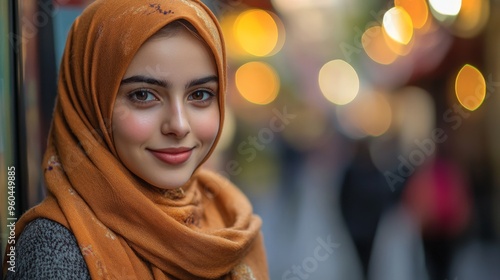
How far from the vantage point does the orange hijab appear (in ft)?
3.43

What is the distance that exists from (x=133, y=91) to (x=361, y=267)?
4.76ft

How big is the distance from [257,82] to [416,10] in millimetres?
612

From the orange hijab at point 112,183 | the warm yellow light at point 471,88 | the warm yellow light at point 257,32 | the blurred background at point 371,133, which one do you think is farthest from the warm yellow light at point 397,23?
the orange hijab at point 112,183

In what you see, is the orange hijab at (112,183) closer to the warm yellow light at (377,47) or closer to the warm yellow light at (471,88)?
the warm yellow light at (377,47)

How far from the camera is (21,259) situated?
3.39 ft

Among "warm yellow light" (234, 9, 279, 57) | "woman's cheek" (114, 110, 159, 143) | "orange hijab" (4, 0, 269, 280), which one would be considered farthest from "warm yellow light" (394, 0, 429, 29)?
"woman's cheek" (114, 110, 159, 143)

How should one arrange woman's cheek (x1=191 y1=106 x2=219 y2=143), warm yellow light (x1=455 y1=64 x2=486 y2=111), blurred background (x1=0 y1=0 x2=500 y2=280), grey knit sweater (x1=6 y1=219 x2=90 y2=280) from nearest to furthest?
grey knit sweater (x1=6 y1=219 x2=90 y2=280)
woman's cheek (x1=191 y1=106 x2=219 y2=143)
blurred background (x1=0 y1=0 x2=500 y2=280)
warm yellow light (x1=455 y1=64 x2=486 y2=111)

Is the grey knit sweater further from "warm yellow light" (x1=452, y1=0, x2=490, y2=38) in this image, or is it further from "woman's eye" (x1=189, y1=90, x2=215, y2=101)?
"warm yellow light" (x1=452, y1=0, x2=490, y2=38)

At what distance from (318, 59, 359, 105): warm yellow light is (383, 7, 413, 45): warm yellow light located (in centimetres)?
19

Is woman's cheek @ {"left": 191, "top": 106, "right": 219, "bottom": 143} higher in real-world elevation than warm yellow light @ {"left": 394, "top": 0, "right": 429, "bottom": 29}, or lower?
lower

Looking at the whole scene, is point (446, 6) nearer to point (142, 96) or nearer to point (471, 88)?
point (471, 88)

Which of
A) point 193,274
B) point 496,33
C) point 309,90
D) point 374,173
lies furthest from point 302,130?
point 193,274

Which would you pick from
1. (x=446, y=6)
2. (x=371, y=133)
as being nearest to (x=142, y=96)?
(x=371, y=133)

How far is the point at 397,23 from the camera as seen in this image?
86.4 inches
